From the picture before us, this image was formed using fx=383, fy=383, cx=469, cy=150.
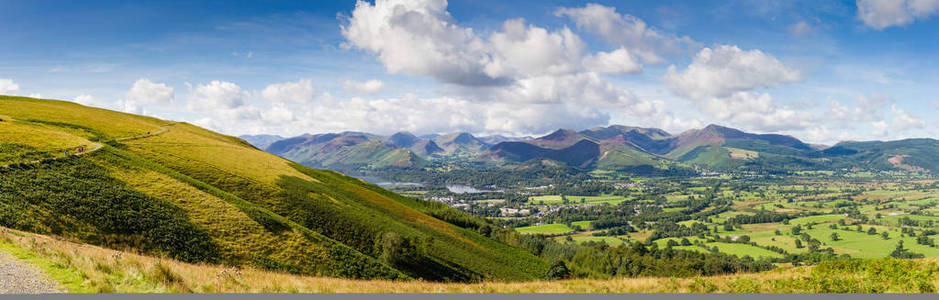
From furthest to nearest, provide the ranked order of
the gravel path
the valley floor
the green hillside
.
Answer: the green hillside < the valley floor < the gravel path

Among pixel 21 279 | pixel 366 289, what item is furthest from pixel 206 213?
→ pixel 366 289

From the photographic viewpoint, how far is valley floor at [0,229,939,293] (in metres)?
16.2

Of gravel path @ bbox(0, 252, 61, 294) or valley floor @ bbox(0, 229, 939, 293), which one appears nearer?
gravel path @ bbox(0, 252, 61, 294)

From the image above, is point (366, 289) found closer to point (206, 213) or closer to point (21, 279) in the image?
A: point (21, 279)

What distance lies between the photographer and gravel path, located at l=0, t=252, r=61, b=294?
47.5 feet

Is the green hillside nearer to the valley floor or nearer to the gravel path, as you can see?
the valley floor

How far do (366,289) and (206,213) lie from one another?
34.1m

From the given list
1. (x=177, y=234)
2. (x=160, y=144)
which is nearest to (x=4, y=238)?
(x=177, y=234)

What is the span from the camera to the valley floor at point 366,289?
1622 centimetres

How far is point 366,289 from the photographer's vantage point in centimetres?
2027

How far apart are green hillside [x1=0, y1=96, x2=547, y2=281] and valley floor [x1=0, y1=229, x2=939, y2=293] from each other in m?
16.2

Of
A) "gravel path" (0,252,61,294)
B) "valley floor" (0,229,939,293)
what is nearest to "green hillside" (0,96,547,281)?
"valley floor" (0,229,939,293)

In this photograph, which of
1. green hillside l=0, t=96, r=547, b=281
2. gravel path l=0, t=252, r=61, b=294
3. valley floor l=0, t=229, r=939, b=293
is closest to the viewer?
gravel path l=0, t=252, r=61, b=294

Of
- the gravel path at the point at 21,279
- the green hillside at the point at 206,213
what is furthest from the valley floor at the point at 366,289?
the green hillside at the point at 206,213
